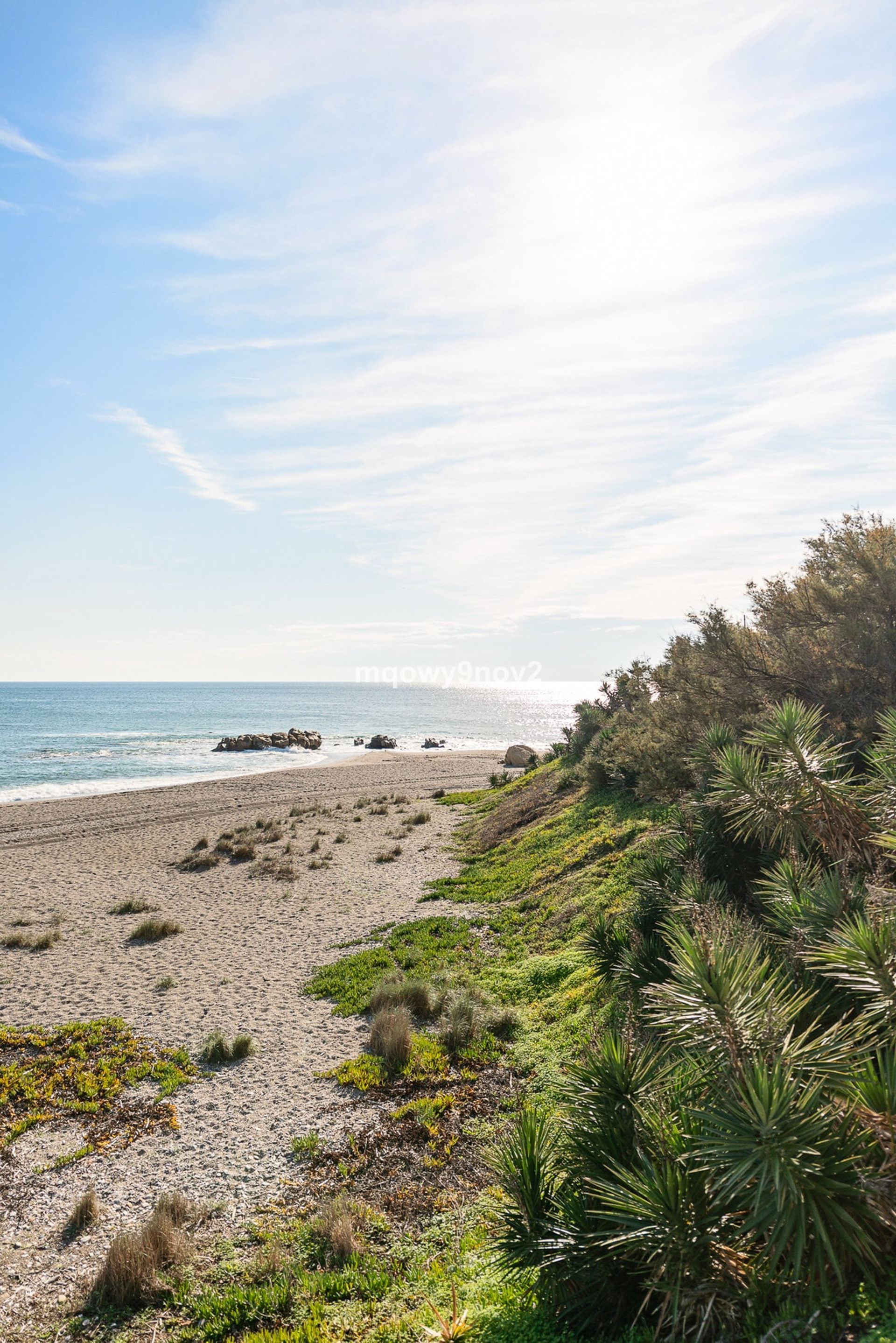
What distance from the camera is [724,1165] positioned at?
3139 millimetres

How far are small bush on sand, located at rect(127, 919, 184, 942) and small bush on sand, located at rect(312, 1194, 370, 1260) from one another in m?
11.0

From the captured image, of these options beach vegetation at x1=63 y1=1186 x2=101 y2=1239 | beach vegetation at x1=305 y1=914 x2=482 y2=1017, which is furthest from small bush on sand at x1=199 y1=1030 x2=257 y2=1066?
beach vegetation at x1=63 y1=1186 x2=101 y2=1239

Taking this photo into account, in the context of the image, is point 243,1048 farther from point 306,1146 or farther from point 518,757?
point 518,757

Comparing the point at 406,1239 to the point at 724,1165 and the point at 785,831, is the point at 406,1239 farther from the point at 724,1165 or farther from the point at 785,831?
the point at 785,831

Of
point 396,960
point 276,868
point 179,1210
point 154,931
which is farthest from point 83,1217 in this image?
point 276,868

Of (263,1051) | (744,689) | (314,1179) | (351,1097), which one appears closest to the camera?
(314,1179)

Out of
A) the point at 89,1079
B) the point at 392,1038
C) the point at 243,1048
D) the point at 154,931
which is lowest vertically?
the point at 154,931

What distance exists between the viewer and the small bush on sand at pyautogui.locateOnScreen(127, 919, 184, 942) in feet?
52.4

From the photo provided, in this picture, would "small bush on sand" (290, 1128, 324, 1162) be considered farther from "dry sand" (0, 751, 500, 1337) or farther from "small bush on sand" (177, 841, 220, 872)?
"small bush on sand" (177, 841, 220, 872)

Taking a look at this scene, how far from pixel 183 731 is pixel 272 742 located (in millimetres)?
17965

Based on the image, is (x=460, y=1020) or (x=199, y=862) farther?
(x=199, y=862)

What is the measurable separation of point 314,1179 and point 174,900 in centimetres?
1369

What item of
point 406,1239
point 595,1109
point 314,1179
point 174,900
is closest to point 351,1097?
point 314,1179

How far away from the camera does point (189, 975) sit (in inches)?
539
